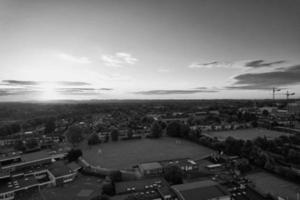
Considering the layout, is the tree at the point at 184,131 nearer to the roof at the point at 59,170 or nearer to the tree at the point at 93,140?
the tree at the point at 93,140

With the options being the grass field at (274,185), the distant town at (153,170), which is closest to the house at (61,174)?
the distant town at (153,170)

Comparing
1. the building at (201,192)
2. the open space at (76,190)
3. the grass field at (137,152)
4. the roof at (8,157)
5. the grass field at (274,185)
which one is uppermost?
the building at (201,192)

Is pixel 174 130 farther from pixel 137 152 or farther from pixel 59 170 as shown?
pixel 59 170

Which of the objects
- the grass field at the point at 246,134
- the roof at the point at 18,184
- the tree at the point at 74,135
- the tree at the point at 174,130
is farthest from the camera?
the tree at the point at 174,130

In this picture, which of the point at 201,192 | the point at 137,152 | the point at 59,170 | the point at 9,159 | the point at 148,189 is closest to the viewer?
the point at 201,192

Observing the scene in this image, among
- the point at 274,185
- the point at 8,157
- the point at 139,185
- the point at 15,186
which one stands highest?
the point at 8,157

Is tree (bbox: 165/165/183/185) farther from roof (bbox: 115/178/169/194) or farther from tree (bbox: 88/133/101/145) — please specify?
tree (bbox: 88/133/101/145)

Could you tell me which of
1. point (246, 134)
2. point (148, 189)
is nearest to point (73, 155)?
point (148, 189)

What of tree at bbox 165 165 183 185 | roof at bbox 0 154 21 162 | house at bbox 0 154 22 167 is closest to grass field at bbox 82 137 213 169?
tree at bbox 165 165 183 185
